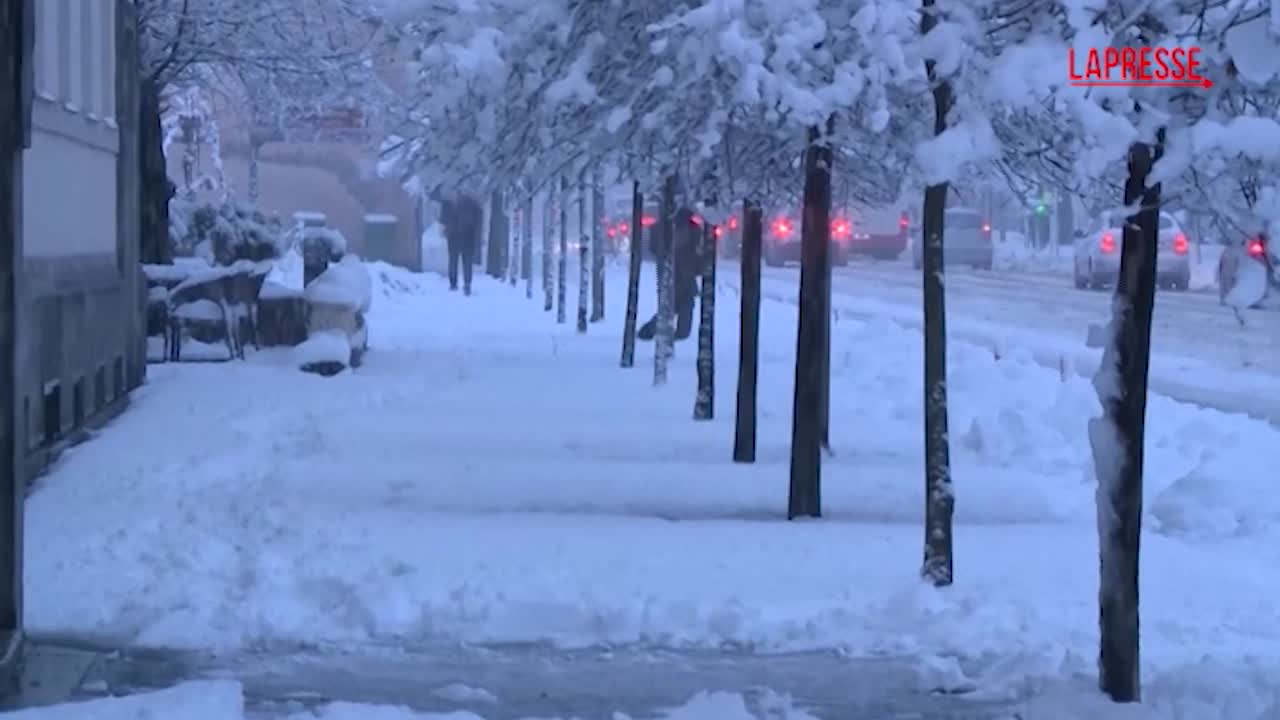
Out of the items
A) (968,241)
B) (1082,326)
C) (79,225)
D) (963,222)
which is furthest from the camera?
(963,222)

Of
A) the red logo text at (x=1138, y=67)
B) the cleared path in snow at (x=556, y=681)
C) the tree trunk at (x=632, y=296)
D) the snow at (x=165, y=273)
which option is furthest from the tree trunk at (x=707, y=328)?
the red logo text at (x=1138, y=67)

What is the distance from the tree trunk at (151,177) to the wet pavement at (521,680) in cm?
1542

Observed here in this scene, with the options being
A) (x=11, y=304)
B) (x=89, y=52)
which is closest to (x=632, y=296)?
(x=89, y=52)

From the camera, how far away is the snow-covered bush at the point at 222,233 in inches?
1006

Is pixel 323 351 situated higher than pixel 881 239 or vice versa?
pixel 881 239

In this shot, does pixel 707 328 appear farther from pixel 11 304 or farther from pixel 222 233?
pixel 222 233

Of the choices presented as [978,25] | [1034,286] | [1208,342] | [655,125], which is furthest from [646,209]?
[978,25]

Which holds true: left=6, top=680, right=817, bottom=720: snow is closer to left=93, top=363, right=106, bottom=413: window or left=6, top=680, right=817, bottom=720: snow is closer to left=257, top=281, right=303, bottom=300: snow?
left=93, top=363, right=106, bottom=413: window

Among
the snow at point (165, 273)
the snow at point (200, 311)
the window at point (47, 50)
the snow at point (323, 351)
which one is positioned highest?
the window at point (47, 50)

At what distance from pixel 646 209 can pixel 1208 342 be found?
418 inches

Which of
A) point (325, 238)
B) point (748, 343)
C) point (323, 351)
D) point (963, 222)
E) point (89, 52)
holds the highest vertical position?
point (89, 52)

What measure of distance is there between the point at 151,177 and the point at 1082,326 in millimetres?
15219

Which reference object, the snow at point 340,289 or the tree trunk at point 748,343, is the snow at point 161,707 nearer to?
the tree trunk at point 748,343

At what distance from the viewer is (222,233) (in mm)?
25703
